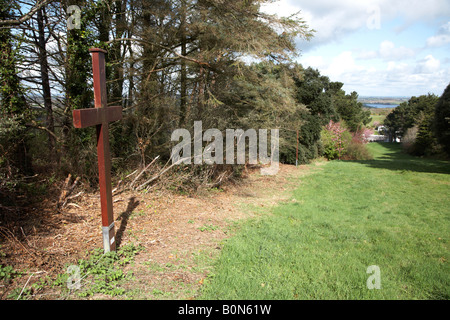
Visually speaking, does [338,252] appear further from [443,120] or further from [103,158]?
[443,120]

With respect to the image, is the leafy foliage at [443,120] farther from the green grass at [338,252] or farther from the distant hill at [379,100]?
the distant hill at [379,100]

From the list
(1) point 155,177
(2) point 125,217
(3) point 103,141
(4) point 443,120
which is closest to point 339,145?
(4) point 443,120

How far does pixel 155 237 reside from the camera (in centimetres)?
456

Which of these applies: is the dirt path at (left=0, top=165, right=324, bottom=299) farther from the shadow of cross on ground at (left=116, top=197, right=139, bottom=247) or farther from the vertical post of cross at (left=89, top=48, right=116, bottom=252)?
the vertical post of cross at (left=89, top=48, right=116, bottom=252)

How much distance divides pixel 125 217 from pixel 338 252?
391 centimetres

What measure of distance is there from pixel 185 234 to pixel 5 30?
197 inches

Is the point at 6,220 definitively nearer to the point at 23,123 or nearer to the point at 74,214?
the point at 74,214

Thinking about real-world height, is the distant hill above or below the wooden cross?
above

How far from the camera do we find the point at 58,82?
6418 mm

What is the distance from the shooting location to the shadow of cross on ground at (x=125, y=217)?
440cm

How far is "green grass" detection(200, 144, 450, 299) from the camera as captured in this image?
10.2 feet

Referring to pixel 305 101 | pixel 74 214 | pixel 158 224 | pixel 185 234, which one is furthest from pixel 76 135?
pixel 305 101

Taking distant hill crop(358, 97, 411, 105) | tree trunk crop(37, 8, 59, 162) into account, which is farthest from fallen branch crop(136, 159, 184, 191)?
distant hill crop(358, 97, 411, 105)

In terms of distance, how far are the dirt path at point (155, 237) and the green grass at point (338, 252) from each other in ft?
1.22
